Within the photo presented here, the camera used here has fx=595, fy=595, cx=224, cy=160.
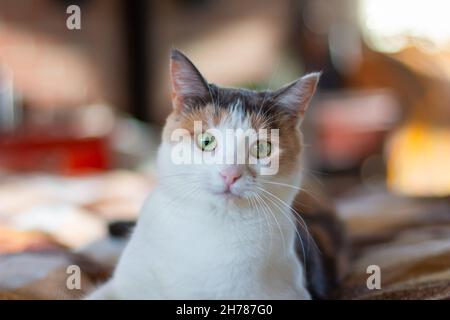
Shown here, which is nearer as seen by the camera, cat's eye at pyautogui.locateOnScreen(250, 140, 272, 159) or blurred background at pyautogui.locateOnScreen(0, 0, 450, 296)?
cat's eye at pyautogui.locateOnScreen(250, 140, 272, 159)

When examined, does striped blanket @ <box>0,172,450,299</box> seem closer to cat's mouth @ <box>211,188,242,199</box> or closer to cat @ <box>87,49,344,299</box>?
cat @ <box>87,49,344,299</box>

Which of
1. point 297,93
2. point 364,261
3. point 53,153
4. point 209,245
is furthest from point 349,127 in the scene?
point 209,245

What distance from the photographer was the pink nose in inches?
30.7

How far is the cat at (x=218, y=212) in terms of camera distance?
807 millimetres

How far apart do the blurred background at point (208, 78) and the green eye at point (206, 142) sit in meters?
0.53

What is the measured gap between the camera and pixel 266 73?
13.4 feet

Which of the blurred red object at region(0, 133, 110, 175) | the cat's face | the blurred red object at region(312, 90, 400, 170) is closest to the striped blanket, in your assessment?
the cat's face

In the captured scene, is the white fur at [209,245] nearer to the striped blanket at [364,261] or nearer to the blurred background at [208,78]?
the striped blanket at [364,261]

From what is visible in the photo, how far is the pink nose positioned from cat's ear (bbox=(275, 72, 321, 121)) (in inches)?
6.0

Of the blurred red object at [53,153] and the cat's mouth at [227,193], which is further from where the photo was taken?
the blurred red object at [53,153]

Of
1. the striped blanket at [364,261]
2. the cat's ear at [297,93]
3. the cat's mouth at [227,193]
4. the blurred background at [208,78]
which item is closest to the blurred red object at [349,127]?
the blurred background at [208,78]

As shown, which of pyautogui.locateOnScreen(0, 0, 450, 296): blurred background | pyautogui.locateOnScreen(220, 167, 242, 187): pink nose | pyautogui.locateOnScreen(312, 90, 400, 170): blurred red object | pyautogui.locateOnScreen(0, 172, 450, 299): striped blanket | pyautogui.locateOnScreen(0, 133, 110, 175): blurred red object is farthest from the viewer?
pyautogui.locateOnScreen(312, 90, 400, 170): blurred red object
